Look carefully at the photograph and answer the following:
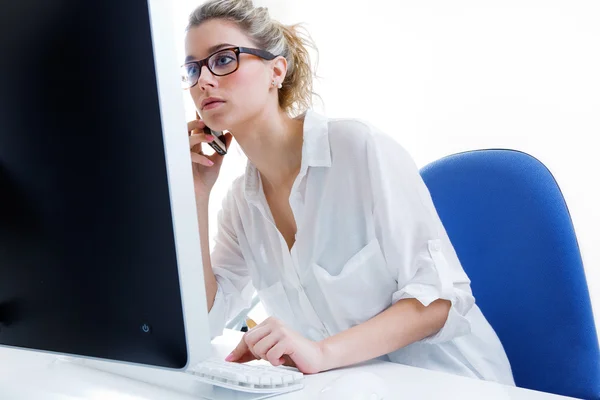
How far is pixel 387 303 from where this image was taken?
1.09m

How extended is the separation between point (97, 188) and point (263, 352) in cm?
31

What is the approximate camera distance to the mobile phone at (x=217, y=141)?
4.17 feet

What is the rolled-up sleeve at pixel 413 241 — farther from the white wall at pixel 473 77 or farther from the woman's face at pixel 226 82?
the white wall at pixel 473 77

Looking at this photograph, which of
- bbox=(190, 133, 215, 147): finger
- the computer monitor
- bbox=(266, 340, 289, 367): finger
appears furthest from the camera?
bbox=(190, 133, 215, 147): finger

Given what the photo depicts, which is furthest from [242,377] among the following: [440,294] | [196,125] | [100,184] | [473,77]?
[473,77]

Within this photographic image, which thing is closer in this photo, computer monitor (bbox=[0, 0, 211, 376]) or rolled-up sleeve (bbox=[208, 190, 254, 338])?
computer monitor (bbox=[0, 0, 211, 376])

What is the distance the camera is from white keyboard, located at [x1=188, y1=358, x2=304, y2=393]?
611 millimetres

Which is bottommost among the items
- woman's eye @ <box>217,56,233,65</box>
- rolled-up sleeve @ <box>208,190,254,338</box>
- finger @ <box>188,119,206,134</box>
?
rolled-up sleeve @ <box>208,190,254,338</box>

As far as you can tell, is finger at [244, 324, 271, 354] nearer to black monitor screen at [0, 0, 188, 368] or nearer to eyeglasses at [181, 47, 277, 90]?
black monitor screen at [0, 0, 188, 368]

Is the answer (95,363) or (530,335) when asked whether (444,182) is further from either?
(95,363)

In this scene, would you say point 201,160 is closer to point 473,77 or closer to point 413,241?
point 413,241

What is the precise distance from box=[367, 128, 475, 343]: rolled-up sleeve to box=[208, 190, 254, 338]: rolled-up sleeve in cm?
40

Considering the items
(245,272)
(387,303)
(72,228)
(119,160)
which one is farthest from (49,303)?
(245,272)

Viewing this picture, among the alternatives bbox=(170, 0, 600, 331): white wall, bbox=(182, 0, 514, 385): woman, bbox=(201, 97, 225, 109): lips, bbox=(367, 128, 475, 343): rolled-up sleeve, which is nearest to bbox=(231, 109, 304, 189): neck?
bbox=(182, 0, 514, 385): woman
